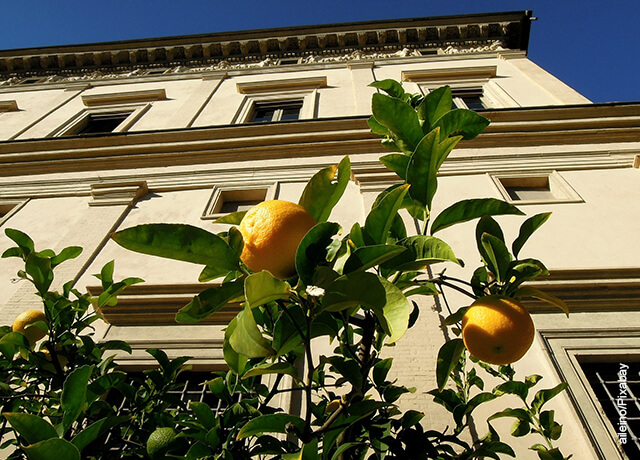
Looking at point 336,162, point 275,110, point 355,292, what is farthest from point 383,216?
point 275,110

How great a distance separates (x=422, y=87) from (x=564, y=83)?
10.1ft

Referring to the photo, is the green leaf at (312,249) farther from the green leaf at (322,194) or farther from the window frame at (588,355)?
the window frame at (588,355)

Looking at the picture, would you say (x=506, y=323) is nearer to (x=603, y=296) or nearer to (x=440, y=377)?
(x=440, y=377)

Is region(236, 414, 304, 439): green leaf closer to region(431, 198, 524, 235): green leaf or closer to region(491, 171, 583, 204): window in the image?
region(431, 198, 524, 235): green leaf

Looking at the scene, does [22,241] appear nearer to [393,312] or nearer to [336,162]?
[393,312]

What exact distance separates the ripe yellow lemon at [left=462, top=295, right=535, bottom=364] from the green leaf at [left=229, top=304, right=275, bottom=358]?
2.23 feet

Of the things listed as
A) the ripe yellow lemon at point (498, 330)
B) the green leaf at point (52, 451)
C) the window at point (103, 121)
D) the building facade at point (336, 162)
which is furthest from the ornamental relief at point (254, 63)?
the green leaf at point (52, 451)

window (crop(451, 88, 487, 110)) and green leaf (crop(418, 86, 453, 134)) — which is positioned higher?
window (crop(451, 88, 487, 110))

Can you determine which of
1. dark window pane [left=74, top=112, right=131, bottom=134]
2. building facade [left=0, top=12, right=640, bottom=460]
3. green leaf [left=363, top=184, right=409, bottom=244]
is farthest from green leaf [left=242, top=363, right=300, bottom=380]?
dark window pane [left=74, top=112, right=131, bottom=134]

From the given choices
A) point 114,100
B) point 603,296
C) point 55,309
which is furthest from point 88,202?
point 603,296

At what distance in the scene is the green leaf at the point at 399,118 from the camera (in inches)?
53.2

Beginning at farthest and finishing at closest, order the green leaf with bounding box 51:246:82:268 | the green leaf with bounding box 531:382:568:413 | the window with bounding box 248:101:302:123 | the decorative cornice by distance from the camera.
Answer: the decorative cornice → the window with bounding box 248:101:302:123 → the green leaf with bounding box 51:246:82:268 → the green leaf with bounding box 531:382:568:413

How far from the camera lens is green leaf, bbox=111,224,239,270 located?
915 millimetres

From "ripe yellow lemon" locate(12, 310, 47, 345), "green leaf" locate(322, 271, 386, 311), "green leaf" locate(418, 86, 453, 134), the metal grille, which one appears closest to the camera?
"green leaf" locate(322, 271, 386, 311)
